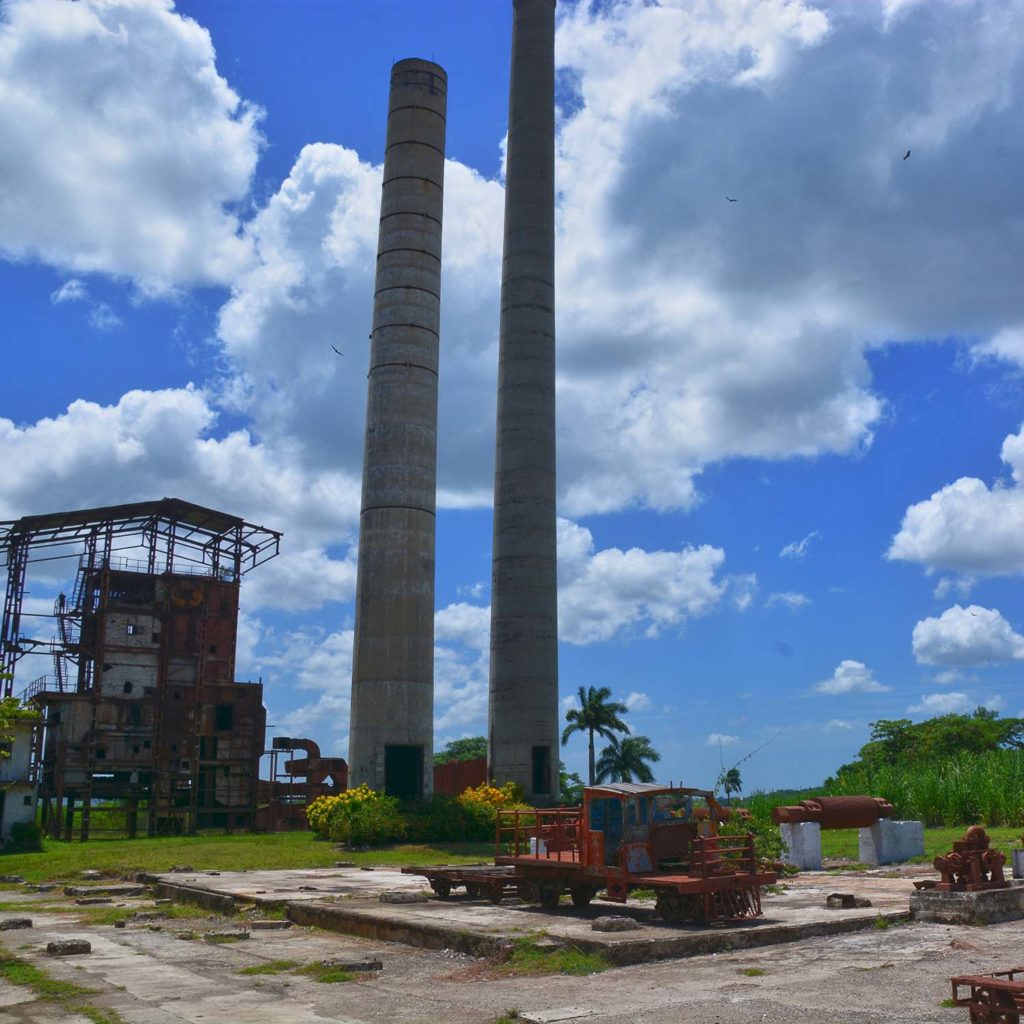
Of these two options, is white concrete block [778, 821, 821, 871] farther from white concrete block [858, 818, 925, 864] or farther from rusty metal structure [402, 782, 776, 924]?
rusty metal structure [402, 782, 776, 924]

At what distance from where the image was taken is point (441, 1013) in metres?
10.7

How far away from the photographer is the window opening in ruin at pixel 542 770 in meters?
43.1

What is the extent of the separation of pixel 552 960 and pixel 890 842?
1345cm

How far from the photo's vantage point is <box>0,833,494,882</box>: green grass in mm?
28328

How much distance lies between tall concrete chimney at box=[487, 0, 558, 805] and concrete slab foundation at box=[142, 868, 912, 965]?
2047 centimetres

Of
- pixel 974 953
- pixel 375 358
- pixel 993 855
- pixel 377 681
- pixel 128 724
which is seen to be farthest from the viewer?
pixel 128 724

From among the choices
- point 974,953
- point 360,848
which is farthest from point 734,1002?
point 360,848

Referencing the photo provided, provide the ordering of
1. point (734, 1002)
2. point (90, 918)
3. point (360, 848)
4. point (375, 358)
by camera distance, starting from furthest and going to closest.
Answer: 1. point (375, 358)
2. point (360, 848)
3. point (90, 918)
4. point (734, 1002)

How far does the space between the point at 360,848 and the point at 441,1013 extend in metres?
23.2

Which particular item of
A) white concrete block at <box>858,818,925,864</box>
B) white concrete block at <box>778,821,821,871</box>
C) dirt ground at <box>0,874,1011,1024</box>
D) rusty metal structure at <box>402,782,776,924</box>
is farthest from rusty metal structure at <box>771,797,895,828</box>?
dirt ground at <box>0,874,1011,1024</box>

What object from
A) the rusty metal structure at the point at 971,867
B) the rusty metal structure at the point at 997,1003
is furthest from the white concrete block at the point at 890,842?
the rusty metal structure at the point at 997,1003

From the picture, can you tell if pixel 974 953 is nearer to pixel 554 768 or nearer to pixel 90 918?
pixel 90 918

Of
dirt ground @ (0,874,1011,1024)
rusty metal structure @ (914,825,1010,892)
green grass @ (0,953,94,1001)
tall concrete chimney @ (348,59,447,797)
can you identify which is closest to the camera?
dirt ground @ (0,874,1011,1024)

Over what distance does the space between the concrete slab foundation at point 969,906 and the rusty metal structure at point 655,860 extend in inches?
84.1
